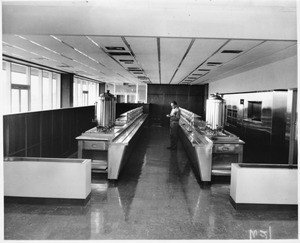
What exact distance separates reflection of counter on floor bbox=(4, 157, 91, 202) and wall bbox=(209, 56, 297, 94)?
4.16 meters

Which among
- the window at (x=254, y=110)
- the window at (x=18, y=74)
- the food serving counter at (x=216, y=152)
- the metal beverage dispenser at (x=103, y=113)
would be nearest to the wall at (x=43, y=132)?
the metal beverage dispenser at (x=103, y=113)

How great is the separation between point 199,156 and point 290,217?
6.33ft

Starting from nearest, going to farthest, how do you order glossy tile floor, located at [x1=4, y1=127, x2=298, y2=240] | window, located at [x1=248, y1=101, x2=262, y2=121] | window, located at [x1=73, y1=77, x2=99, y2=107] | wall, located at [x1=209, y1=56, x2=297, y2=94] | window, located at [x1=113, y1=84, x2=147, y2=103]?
glossy tile floor, located at [x1=4, y1=127, x2=298, y2=240] < wall, located at [x1=209, y1=56, x2=297, y2=94] < window, located at [x1=248, y1=101, x2=262, y2=121] < window, located at [x1=73, y1=77, x2=99, y2=107] < window, located at [x1=113, y1=84, x2=147, y2=103]

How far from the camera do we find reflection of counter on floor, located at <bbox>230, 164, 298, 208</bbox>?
13.2 ft

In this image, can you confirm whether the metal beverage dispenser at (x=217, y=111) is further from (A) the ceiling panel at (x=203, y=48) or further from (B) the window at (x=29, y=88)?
(B) the window at (x=29, y=88)

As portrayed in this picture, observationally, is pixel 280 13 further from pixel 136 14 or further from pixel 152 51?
pixel 152 51

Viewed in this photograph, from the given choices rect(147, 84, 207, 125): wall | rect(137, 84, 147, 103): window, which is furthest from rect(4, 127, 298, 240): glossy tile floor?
rect(137, 84, 147, 103): window

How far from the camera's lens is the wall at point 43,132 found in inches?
202

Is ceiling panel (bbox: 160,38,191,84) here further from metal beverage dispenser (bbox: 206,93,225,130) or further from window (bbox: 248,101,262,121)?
window (bbox: 248,101,262,121)

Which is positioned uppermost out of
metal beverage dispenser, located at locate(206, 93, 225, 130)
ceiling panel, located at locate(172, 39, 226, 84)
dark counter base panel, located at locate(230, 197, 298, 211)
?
ceiling panel, located at locate(172, 39, 226, 84)

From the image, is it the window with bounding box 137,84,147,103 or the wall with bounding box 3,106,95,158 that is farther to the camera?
the window with bounding box 137,84,147,103

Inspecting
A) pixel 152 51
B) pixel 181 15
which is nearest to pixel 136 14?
pixel 181 15

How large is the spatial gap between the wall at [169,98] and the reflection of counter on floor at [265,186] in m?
12.7

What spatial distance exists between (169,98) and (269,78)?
1038 centimetres
